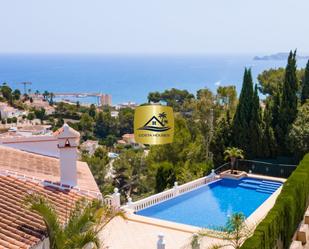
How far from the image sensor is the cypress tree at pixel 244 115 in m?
26.0

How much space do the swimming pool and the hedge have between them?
3.20m

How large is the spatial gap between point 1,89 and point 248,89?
339ft

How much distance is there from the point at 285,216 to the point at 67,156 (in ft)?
22.7

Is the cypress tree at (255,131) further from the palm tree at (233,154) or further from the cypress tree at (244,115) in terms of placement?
the palm tree at (233,154)

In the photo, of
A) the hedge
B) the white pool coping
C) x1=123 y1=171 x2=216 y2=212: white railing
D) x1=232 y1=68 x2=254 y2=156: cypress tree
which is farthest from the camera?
x1=232 y1=68 x2=254 y2=156: cypress tree

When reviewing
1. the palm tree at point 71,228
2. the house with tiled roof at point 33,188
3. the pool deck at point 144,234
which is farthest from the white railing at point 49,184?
the palm tree at point 71,228

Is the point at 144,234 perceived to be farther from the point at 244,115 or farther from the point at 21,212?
the point at 244,115

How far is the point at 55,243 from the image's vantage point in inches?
270

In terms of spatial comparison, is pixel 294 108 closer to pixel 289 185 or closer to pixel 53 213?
pixel 289 185

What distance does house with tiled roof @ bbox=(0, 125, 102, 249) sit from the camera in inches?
301

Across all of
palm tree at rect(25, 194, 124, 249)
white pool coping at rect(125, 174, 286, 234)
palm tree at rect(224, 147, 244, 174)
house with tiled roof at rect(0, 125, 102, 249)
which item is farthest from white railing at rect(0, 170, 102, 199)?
palm tree at rect(224, 147, 244, 174)

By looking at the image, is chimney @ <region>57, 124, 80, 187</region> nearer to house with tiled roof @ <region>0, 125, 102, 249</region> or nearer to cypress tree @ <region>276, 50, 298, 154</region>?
house with tiled roof @ <region>0, 125, 102, 249</region>

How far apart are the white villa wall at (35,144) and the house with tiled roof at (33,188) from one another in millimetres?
930

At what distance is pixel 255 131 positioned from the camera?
25875mm
